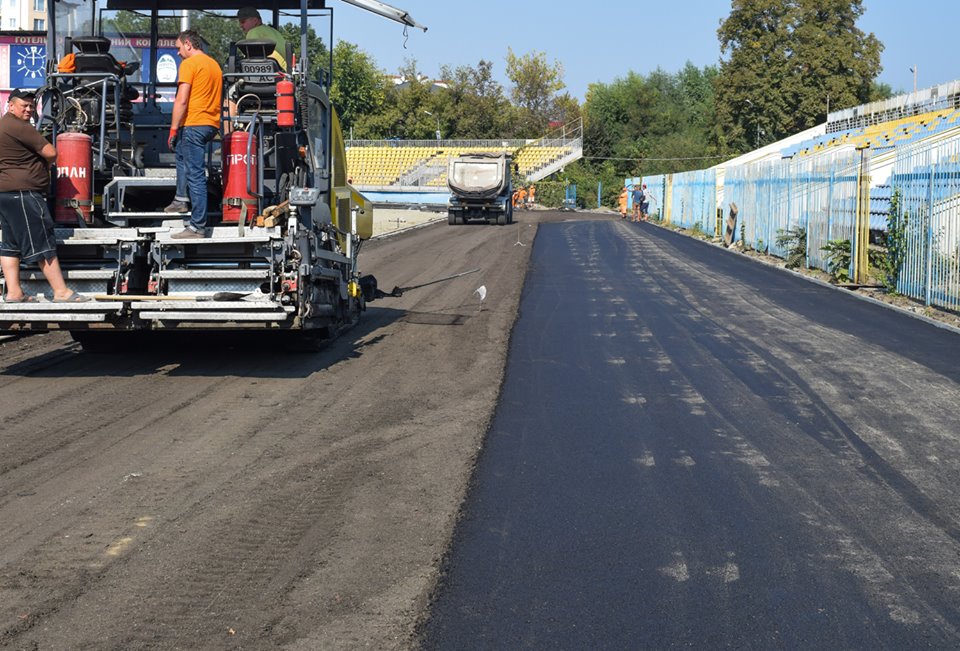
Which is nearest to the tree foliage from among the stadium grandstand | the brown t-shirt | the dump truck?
the stadium grandstand

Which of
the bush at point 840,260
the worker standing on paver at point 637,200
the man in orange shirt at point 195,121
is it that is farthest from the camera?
the worker standing on paver at point 637,200

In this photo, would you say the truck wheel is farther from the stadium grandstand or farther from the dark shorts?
the stadium grandstand

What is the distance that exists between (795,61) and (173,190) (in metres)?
70.6

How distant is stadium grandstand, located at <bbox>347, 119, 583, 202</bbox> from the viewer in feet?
244

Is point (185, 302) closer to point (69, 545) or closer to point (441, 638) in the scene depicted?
point (69, 545)

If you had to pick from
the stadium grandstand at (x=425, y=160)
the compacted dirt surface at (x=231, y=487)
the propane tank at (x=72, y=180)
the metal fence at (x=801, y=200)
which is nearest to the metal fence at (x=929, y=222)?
the metal fence at (x=801, y=200)

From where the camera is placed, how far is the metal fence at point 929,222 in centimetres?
1541

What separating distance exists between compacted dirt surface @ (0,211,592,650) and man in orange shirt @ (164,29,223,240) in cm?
167

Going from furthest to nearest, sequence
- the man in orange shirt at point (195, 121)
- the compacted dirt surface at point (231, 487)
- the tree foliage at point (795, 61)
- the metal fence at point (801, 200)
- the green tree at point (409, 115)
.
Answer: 1. the green tree at point (409, 115)
2. the tree foliage at point (795, 61)
3. the metal fence at point (801, 200)
4. the man in orange shirt at point (195, 121)
5. the compacted dirt surface at point (231, 487)

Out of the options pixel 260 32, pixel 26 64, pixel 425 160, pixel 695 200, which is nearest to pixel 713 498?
pixel 260 32

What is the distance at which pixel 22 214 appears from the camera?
9227 millimetres

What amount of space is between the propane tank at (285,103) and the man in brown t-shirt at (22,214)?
75.1 inches

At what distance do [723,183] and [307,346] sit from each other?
26110 mm

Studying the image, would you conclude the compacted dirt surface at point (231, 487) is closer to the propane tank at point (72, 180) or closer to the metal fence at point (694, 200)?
the propane tank at point (72, 180)
